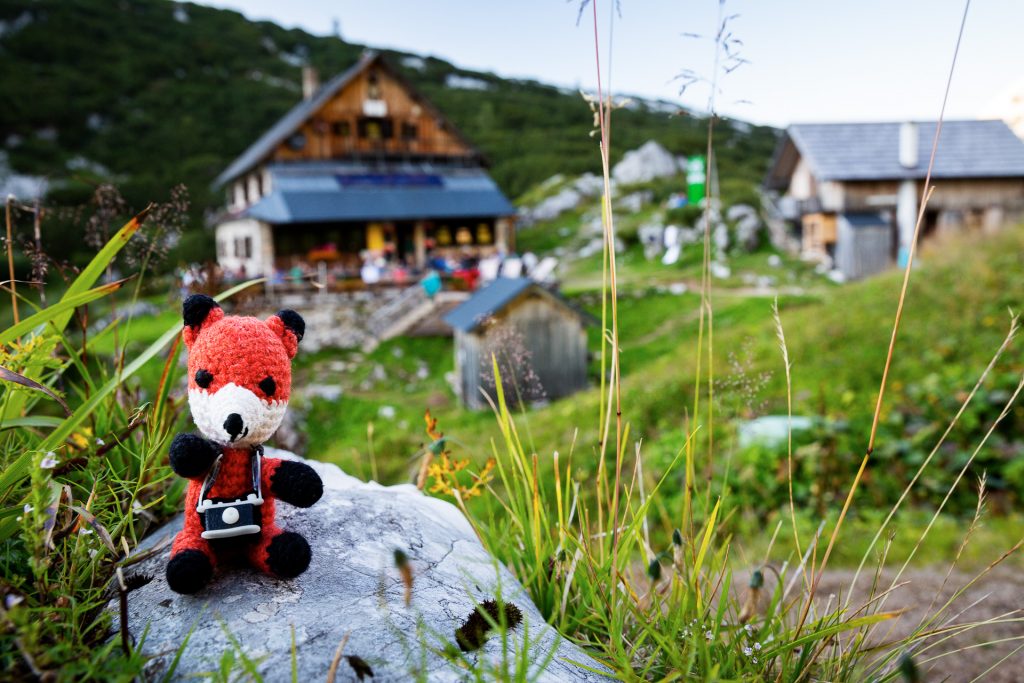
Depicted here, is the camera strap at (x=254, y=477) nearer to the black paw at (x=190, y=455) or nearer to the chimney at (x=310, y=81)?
the black paw at (x=190, y=455)

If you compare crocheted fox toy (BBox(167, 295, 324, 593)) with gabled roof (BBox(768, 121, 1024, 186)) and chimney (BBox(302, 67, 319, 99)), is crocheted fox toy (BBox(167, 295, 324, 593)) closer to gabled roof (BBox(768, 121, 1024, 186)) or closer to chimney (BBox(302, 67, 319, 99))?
gabled roof (BBox(768, 121, 1024, 186))

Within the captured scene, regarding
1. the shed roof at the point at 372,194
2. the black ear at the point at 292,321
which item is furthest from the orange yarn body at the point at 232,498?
the shed roof at the point at 372,194

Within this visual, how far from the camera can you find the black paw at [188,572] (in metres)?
1.46

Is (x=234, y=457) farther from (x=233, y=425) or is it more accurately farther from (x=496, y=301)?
(x=496, y=301)

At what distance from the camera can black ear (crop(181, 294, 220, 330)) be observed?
65.5 inches

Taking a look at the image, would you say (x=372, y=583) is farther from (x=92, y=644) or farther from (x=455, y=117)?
(x=455, y=117)

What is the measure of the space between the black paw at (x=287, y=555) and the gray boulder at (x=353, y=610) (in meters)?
0.05

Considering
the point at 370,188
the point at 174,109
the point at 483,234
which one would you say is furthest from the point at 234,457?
the point at 174,109

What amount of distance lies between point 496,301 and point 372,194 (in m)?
14.1

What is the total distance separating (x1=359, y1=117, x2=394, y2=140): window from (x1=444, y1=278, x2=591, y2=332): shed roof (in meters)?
14.8

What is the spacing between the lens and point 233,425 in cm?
158

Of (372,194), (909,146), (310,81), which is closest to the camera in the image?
(909,146)

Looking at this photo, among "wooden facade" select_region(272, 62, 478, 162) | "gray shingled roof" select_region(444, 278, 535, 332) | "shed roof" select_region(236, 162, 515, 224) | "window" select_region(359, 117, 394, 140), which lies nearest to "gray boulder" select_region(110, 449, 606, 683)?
"gray shingled roof" select_region(444, 278, 535, 332)

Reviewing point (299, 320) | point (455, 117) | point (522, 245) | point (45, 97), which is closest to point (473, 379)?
point (299, 320)
